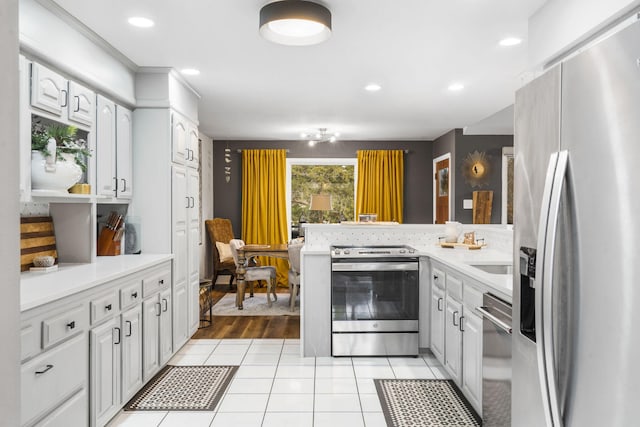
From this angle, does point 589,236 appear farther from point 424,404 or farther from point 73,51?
point 73,51

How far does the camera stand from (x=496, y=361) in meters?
2.11

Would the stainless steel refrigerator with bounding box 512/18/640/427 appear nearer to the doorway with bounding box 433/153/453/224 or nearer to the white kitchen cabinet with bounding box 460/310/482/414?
the white kitchen cabinet with bounding box 460/310/482/414

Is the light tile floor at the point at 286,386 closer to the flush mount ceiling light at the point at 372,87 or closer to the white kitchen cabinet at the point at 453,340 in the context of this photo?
the white kitchen cabinet at the point at 453,340

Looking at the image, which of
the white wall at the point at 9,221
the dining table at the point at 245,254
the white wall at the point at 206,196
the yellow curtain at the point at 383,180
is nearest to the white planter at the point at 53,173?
the white wall at the point at 9,221

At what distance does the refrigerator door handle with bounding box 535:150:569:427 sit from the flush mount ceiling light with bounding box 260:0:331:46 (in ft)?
5.59

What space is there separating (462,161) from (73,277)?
17.8 feet

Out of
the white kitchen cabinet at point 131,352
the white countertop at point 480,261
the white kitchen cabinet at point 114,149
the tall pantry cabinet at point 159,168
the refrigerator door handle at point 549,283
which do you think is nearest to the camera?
the refrigerator door handle at point 549,283

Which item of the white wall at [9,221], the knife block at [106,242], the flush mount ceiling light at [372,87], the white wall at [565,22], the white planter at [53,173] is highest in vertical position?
the flush mount ceiling light at [372,87]

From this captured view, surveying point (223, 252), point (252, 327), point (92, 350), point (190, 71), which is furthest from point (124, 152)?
point (223, 252)

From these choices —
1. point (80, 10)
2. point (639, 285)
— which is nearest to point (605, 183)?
point (639, 285)


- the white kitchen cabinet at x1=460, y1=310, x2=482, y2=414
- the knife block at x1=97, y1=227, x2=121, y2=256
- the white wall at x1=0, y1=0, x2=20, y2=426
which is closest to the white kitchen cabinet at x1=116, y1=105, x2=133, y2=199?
the knife block at x1=97, y1=227, x2=121, y2=256

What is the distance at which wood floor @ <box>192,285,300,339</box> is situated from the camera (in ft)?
14.7

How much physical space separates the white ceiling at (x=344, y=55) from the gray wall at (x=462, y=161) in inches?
36.9

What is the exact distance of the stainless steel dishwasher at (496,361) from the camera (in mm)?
1965
